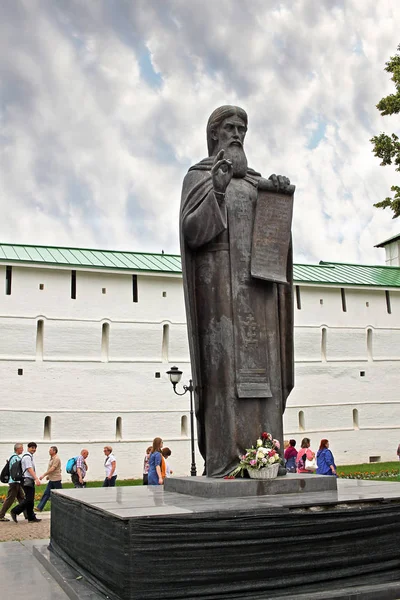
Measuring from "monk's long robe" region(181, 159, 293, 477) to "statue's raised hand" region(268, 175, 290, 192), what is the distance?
0.38 feet

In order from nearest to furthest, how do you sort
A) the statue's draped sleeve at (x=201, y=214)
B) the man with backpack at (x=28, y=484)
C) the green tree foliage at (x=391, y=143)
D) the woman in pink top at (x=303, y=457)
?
the statue's draped sleeve at (x=201, y=214) → the man with backpack at (x=28, y=484) → the woman in pink top at (x=303, y=457) → the green tree foliage at (x=391, y=143)

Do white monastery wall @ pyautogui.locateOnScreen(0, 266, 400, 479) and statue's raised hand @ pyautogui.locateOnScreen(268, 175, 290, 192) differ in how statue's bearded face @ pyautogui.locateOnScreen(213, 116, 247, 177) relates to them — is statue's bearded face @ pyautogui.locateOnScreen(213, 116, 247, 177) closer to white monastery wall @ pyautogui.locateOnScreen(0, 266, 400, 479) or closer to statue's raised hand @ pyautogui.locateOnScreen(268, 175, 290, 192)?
statue's raised hand @ pyautogui.locateOnScreen(268, 175, 290, 192)

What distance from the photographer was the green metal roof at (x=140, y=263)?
28422mm

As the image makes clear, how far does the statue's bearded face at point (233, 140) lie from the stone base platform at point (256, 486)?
278 centimetres

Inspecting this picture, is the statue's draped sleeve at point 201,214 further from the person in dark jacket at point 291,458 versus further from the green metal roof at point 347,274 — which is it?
the green metal roof at point 347,274

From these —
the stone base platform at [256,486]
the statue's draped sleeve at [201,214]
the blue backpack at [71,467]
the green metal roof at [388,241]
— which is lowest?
the blue backpack at [71,467]

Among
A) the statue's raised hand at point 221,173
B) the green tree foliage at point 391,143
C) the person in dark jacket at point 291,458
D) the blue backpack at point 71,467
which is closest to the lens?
the statue's raised hand at point 221,173

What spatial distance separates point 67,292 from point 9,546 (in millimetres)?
22065

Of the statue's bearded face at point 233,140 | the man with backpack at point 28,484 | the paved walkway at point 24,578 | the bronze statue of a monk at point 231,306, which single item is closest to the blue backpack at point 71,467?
the man with backpack at point 28,484

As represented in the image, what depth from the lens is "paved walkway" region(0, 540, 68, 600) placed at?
467 centimetres

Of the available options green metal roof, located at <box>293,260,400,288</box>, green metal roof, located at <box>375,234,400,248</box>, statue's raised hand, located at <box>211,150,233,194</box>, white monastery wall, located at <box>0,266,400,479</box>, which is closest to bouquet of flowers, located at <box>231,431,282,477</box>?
statue's raised hand, located at <box>211,150,233,194</box>

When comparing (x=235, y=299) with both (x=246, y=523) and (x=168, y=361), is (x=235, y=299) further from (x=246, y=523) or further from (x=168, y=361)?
(x=168, y=361)

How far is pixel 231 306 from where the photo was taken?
18.9 feet

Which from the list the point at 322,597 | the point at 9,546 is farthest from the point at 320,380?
the point at 322,597
